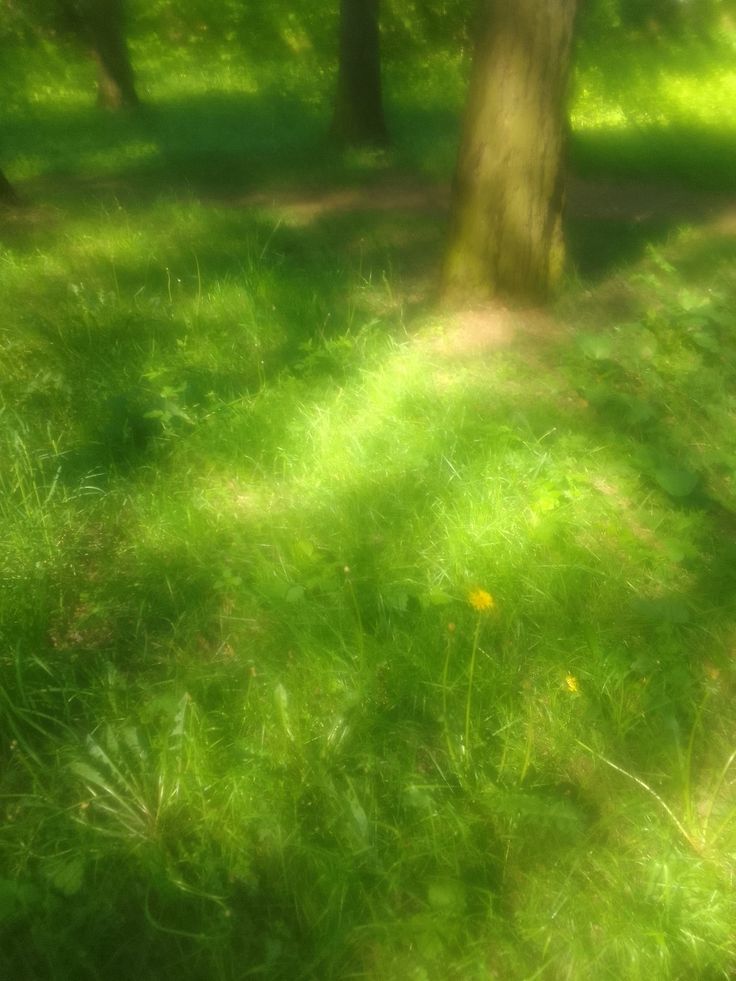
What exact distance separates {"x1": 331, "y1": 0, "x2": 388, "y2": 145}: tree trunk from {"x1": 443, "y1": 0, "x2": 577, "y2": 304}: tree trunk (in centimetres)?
634

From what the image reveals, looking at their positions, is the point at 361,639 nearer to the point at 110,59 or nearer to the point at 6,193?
the point at 6,193

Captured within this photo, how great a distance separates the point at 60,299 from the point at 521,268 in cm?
328

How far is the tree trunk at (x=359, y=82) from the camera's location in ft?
32.9

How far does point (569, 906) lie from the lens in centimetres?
193

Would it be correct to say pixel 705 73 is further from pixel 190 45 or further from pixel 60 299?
pixel 60 299

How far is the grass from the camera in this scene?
1.93m

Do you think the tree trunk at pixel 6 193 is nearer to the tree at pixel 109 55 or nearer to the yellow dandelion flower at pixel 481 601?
the yellow dandelion flower at pixel 481 601

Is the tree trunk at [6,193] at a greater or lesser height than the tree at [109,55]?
lesser

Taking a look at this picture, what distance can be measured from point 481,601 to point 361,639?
1.65 ft

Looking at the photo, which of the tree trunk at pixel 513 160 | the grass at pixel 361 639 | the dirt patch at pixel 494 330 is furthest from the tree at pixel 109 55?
the dirt patch at pixel 494 330

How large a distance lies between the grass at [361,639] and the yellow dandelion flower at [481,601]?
45 mm

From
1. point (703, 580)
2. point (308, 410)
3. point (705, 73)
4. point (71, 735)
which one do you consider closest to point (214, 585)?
point (71, 735)

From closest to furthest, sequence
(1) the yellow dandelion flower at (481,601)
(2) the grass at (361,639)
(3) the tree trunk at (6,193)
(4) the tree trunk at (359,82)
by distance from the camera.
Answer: (2) the grass at (361,639), (1) the yellow dandelion flower at (481,601), (3) the tree trunk at (6,193), (4) the tree trunk at (359,82)

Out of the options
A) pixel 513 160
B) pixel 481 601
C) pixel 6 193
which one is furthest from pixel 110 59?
pixel 481 601
